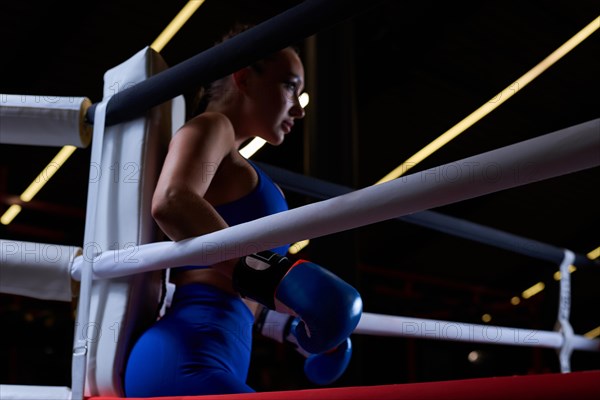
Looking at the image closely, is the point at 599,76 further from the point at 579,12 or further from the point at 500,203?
the point at 500,203

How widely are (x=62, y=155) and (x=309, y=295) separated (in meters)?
6.17

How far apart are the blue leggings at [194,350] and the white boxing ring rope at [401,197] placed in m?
0.12

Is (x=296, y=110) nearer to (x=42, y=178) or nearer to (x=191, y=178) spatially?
(x=191, y=178)

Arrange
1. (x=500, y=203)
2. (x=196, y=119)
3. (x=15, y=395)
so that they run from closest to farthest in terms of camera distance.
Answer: (x=15, y=395), (x=196, y=119), (x=500, y=203)

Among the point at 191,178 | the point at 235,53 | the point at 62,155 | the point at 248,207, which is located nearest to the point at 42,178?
the point at 62,155

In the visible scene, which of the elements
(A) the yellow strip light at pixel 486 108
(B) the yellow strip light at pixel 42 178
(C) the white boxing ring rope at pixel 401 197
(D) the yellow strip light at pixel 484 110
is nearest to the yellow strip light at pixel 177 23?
(B) the yellow strip light at pixel 42 178

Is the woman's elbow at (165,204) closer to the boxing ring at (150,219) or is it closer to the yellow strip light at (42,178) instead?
the boxing ring at (150,219)

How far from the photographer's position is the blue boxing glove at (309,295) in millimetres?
682

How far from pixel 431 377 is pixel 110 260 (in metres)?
6.33

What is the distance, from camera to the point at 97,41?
17.3ft

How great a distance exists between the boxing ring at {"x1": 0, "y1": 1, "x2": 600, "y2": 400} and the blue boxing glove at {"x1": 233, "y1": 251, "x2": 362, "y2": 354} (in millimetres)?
61

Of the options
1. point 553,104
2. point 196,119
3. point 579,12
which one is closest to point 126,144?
point 196,119

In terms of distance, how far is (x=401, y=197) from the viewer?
560 mm

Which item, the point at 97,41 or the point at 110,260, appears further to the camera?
the point at 97,41
